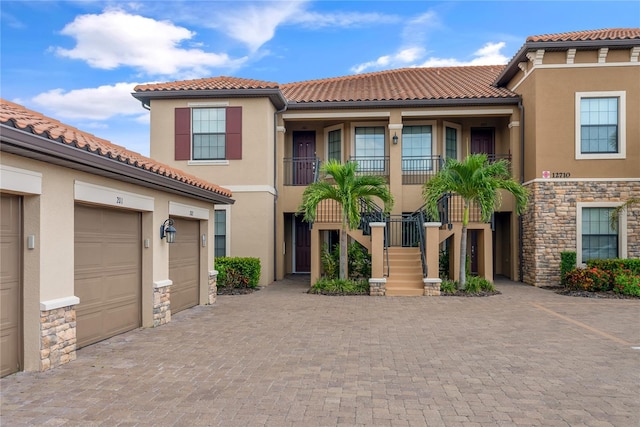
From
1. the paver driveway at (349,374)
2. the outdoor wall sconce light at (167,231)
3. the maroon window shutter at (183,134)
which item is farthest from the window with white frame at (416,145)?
the outdoor wall sconce light at (167,231)

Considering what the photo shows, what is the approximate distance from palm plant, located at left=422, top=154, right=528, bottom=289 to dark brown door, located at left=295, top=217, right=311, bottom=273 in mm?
6837

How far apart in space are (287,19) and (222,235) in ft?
24.6

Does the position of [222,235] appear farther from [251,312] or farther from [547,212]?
[547,212]

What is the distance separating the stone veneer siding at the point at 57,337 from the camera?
6027 mm

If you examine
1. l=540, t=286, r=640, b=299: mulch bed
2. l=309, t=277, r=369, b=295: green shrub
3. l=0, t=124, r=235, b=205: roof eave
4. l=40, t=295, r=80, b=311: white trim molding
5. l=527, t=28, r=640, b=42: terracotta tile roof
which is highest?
l=527, t=28, r=640, b=42: terracotta tile roof

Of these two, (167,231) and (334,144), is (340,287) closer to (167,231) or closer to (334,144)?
(167,231)

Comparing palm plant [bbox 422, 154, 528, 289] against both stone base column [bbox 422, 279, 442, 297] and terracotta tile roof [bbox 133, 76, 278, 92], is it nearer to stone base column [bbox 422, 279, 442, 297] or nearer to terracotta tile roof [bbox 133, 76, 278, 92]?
stone base column [bbox 422, 279, 442, 297]

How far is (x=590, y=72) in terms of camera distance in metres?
15.0

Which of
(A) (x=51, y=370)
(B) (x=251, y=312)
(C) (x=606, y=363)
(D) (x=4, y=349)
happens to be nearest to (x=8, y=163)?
(D) (x=4, y=349)

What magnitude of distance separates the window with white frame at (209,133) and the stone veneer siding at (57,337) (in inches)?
403

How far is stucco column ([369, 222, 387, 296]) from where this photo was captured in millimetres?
13523

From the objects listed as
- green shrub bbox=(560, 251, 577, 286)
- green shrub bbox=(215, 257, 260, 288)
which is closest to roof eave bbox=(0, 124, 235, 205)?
green shrub bbox=(215, 257, 260, 288)

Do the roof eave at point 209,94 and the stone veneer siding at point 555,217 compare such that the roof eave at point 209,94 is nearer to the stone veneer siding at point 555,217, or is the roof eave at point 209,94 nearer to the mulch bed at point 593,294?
the stone veneer siding at point 555,217

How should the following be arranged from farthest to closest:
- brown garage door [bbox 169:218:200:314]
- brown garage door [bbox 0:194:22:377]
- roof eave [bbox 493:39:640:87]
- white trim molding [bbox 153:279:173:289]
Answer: roof eave [bbox 493:39:640:87] < brown garage door [bbox 169:218:200:314] < white trim molding [bbox 153:279:173:289] < brown garage door [bbox 0:194:22:377]
